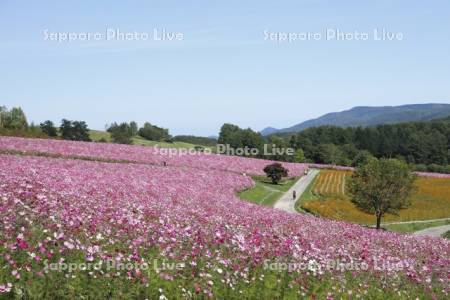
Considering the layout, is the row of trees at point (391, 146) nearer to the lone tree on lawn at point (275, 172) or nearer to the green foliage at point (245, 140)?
the green foliage at point (245, 140)

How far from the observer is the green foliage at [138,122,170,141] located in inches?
6447

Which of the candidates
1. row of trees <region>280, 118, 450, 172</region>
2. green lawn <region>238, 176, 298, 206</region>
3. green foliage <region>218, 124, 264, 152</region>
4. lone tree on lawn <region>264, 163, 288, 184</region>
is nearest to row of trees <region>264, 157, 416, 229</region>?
green lawn <region>238, 176, 298, 206</region>

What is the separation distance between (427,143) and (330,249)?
16968 centimetres

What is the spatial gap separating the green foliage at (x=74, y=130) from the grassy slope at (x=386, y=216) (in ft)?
247

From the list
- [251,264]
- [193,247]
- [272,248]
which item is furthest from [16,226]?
[272,248]

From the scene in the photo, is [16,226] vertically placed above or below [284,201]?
above

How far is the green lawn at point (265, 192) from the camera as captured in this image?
48759 millimetres

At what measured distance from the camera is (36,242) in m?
8.96

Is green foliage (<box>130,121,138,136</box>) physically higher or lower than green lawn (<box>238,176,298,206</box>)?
higher

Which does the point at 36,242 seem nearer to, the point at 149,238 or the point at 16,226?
the point at 16,226

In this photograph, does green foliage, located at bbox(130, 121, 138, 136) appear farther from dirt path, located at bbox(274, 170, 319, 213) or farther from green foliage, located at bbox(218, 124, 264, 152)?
dirt path, located at bbox(274, 170, 319, 213)

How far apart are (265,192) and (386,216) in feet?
46.7

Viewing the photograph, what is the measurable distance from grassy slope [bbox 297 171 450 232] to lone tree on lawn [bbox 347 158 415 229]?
2137 millimetres

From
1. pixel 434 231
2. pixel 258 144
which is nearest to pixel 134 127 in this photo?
pixel 258 144
